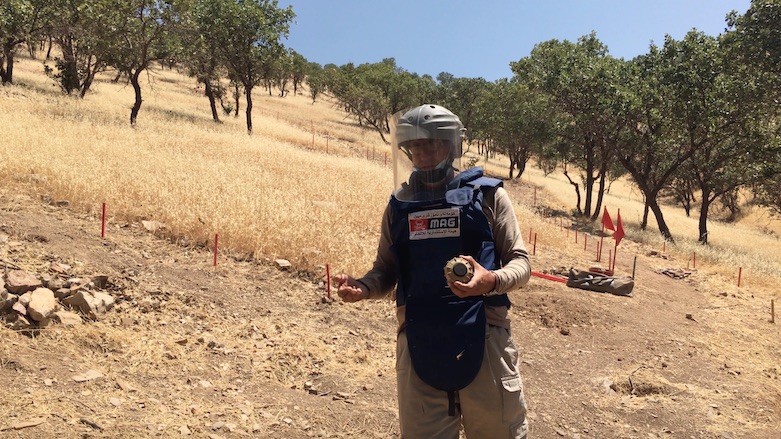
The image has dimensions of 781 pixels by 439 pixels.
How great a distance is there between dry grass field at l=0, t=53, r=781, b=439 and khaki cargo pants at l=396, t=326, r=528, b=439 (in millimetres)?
2053

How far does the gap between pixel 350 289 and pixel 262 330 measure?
334 centimetres

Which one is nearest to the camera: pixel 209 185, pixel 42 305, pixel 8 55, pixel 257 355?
pixel 42 305

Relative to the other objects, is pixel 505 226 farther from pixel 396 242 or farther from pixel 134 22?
pixel 134 22

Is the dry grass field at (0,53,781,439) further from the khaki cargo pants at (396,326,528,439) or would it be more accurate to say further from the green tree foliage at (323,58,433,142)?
the green tree foliage at (323,58,433,142)

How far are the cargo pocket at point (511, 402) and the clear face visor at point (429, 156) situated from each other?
859mm

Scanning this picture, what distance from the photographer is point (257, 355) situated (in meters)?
4.94

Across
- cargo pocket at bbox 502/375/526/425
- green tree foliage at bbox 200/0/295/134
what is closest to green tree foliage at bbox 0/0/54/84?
green tree foliage at bbox 200/0/295/134

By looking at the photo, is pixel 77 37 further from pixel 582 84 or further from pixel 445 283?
pixel 445 283

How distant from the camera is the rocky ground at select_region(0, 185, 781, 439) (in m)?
3.78

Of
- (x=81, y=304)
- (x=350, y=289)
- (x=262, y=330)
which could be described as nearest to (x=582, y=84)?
(x=262, y=330)

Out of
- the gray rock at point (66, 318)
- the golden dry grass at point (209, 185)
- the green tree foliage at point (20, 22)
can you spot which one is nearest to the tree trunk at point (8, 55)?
the green tree foliage at point (20, 22)

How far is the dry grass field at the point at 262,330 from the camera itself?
12.9 feet

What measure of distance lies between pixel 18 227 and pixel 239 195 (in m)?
3.71

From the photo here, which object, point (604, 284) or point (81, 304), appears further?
point (604, 284)
